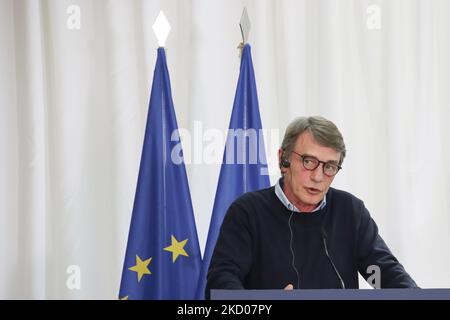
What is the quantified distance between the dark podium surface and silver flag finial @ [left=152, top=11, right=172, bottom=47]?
6.36 ft

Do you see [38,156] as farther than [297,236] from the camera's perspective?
Yes

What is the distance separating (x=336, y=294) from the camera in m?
1.13

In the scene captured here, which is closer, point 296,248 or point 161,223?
point 296,248

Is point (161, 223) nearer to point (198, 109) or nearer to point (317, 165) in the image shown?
point (198, 109)

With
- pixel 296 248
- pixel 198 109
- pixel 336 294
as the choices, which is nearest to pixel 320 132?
pixel 296 248

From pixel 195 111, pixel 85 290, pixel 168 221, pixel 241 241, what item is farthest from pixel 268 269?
pixel 85 290

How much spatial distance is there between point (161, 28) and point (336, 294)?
2.07m

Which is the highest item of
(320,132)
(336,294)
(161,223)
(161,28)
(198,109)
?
(161,28)

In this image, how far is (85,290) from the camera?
10.2ft

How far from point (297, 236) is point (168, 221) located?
0.93 meters

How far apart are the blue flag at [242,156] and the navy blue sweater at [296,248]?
2.15 feet

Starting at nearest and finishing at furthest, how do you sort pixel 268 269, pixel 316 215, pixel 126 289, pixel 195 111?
pixel 268 269 < pixel 316 215 < pixel 126 289 < pixel 195 111

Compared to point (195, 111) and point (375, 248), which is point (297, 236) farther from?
point (195, 111)

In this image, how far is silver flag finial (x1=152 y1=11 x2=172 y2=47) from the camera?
2.88m
